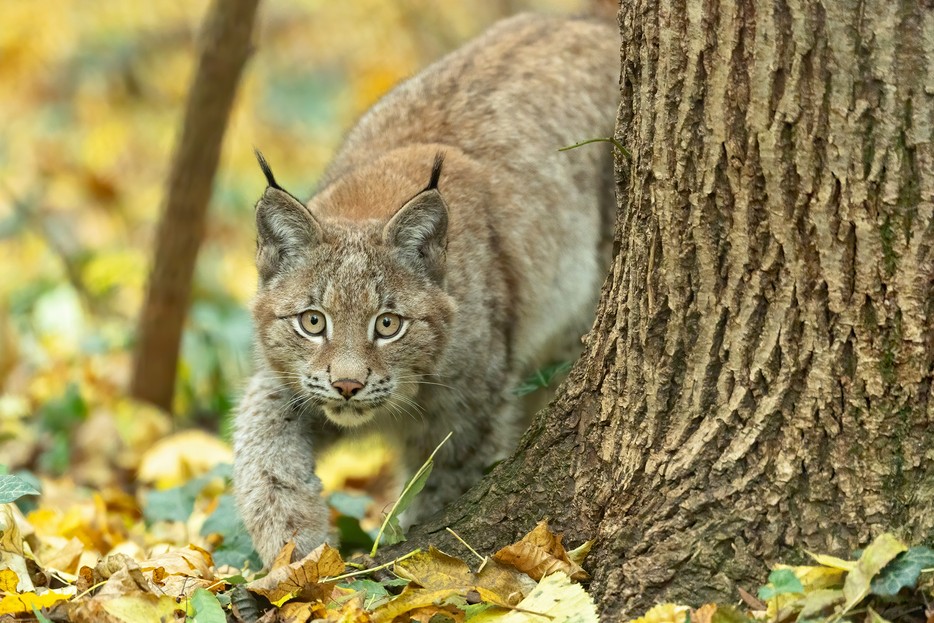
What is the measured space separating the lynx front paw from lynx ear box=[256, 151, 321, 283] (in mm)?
954

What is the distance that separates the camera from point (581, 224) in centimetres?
624

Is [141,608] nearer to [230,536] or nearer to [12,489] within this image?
[12,489]

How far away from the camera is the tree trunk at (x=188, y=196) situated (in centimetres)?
675

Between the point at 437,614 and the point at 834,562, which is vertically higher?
the point at 834,562

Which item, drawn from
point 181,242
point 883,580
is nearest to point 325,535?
point 883,580

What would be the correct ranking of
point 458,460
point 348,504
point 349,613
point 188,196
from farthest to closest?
1. point 188,196
2. point 348,504
3. point 458,460
4. point 349,613

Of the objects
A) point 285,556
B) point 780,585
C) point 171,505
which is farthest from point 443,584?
point 171,505

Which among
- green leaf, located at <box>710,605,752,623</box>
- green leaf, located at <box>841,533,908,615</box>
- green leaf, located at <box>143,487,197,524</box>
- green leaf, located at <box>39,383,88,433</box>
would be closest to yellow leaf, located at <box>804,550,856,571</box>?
green leaf, located at <box>841,533,908,615</box>

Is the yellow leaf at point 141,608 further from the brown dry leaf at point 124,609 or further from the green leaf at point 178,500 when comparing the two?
the green leaf at point 178,500

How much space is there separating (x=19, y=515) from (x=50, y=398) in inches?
114

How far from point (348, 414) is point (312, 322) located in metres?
0.43

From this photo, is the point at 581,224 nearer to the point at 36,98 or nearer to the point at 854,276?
the point at 854,276

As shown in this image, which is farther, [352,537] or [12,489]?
[352,537]

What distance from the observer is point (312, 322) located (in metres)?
4.91
